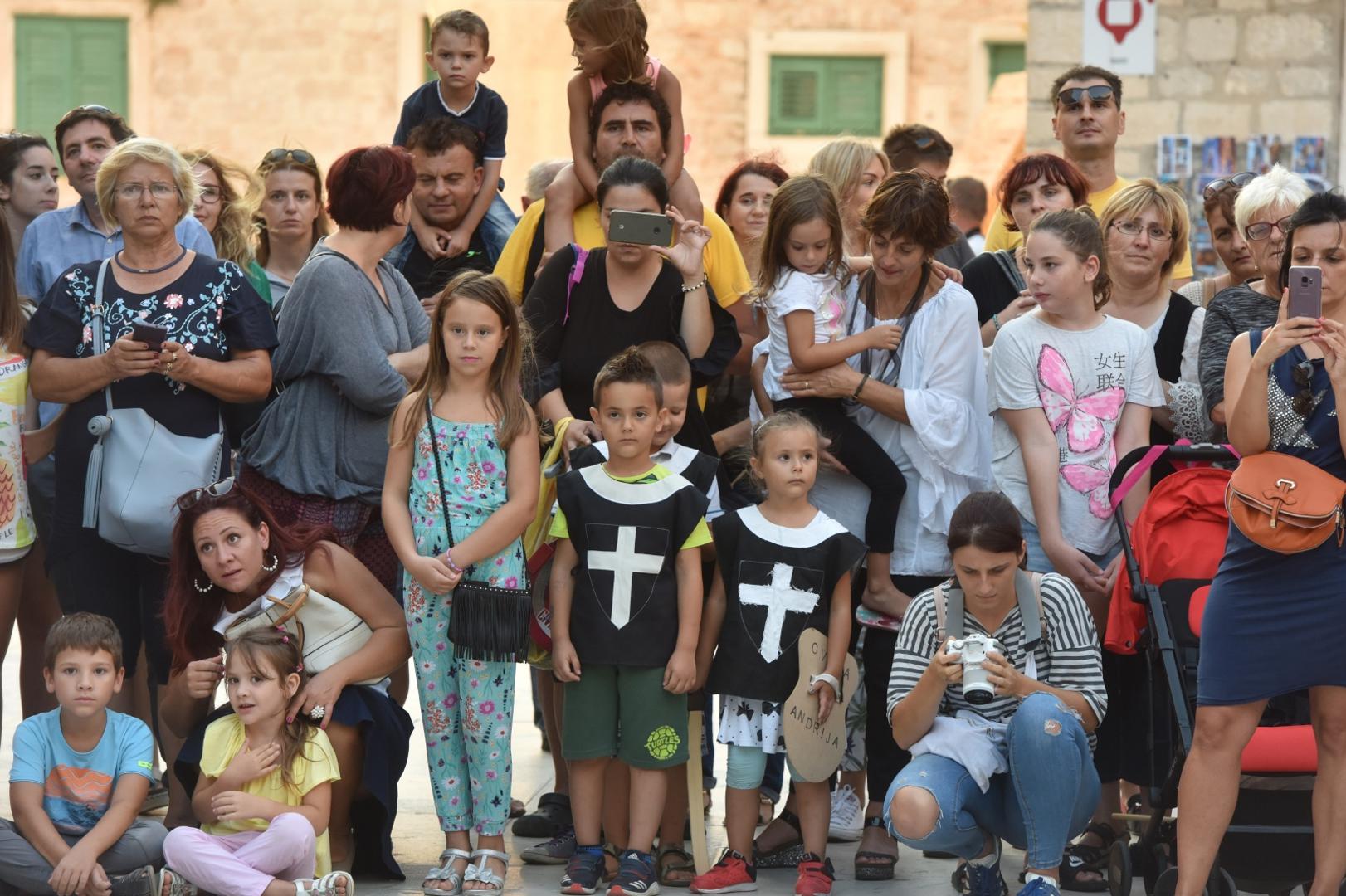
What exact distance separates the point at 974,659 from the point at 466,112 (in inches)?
119

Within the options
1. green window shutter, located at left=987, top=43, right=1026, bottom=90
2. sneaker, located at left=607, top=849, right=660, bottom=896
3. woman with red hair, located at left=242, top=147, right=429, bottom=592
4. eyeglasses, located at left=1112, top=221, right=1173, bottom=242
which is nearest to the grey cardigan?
woman with red hair, located at left=242, top=147, right=429, bottom=592

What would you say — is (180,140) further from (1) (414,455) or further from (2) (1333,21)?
Result: (1) (414,455)

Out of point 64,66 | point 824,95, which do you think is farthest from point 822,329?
point 64,66

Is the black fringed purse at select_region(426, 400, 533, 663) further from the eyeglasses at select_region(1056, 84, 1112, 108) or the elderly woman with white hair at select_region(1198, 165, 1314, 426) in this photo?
the eyeglasses at select_region(1056, 84, 1112, 108)

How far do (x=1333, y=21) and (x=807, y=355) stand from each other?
25.0 feet

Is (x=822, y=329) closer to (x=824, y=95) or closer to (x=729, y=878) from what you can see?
(x=729, y=878)

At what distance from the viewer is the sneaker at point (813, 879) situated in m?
4.73

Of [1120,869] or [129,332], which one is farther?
[129,332]

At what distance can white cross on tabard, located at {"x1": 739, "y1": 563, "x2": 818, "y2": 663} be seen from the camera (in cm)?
480

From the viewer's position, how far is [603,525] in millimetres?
4816

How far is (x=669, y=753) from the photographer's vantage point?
4.77 metres

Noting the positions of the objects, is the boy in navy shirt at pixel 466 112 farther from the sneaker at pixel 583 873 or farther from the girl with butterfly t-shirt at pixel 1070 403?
the sneaker at pixel 583 873

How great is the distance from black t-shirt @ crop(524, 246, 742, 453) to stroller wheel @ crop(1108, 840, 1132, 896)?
1590 millimetres

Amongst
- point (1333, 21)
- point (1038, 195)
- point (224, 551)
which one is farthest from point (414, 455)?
point (1333, 21)
